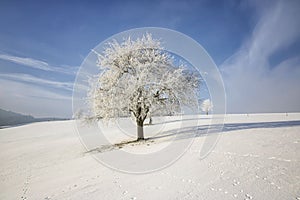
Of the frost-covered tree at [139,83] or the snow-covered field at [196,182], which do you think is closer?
the snow-covered field at [196,182]

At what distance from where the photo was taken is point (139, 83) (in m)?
15.1

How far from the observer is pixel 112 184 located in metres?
6.51

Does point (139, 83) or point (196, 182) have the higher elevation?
point (139, 83)

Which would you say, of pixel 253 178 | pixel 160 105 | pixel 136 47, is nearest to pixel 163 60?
pixel 136 47

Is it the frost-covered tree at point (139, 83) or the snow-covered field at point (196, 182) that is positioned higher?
the frost-covered tree at point (139, 83)

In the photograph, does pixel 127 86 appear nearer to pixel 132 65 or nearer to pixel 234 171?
pixel 132 65

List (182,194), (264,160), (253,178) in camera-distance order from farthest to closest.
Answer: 1. (264,160)
2. (253,178)
3. (182,194)

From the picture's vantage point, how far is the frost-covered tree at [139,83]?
15375mm

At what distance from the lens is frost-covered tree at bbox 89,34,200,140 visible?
50.4ft

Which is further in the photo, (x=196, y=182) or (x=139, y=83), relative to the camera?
(x=139, y=83)

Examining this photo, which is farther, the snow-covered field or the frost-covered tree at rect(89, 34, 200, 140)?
the frost-covered tree at rect(89, 34, 200, 140)

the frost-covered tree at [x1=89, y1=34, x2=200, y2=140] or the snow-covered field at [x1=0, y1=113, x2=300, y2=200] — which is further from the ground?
the frost-covered tree at [x1=89, y1=34, x2=200, y2=140]

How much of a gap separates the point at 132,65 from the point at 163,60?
2.99 m

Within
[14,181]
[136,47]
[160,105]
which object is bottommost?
[14,181]
